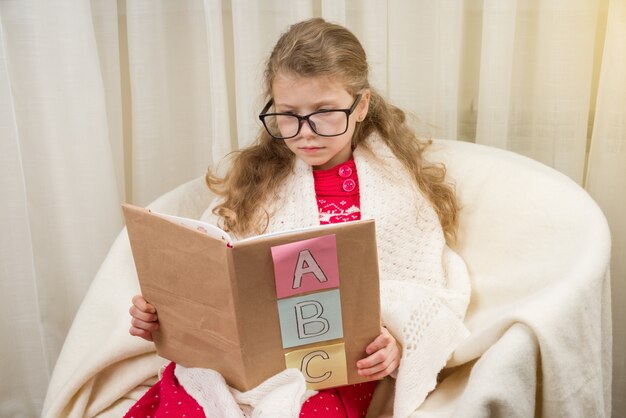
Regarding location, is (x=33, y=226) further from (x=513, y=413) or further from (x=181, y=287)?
(x=513, y=413)

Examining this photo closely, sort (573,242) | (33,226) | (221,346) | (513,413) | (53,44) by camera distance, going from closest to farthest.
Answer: (513,413), (221,346), (573,242), (53,44), (33,226)

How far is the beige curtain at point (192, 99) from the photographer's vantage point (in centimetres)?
156

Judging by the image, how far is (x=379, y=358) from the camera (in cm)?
108

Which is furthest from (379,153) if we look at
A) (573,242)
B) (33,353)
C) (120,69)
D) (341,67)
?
(33,353)

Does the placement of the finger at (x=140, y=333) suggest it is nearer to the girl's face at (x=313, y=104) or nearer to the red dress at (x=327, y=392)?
the red dress at (x=327, y=392)

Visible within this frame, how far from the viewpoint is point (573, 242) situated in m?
1.17

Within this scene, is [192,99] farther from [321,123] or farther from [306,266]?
[306,266]

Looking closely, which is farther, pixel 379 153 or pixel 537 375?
pixel 379 153

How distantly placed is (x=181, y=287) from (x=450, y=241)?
23.4 inches

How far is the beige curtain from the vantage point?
5.10 ft

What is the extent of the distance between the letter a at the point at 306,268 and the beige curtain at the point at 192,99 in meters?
0.72

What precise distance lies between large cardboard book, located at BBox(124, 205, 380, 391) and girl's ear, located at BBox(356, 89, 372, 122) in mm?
415

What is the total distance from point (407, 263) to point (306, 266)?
367mm

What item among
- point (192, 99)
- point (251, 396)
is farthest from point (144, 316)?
point (192, 99)
